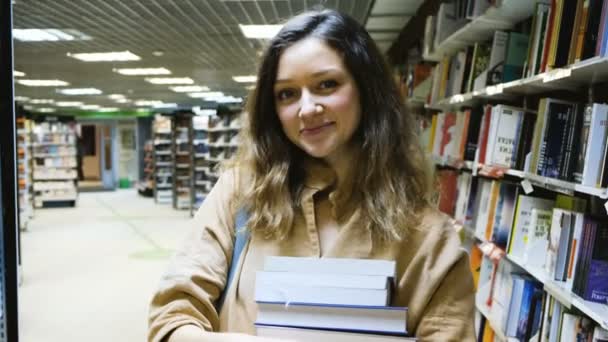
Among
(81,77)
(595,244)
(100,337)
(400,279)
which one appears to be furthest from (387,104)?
(81,77)

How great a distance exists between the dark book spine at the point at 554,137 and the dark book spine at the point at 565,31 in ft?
0.57

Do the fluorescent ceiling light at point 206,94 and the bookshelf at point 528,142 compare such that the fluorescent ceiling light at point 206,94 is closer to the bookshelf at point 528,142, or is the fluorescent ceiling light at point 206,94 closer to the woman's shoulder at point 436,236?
the bookshelf at point 528,142

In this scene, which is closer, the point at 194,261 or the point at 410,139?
the point at 194,261

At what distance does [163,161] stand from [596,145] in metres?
12.8

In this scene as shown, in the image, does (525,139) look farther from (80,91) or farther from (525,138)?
(80,91)

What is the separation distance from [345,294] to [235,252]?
0.89 feet

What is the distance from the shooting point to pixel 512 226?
2.26 m

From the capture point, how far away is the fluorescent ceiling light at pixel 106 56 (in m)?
6.32

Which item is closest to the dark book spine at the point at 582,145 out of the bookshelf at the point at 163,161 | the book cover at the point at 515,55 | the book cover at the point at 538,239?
the book cover at the point at 538,239

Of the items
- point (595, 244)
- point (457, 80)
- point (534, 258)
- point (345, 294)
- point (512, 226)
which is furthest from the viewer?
point (457, 80)

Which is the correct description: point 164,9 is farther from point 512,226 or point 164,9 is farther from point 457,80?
point 512,226

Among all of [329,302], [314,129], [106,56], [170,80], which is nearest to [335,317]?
[329,302]

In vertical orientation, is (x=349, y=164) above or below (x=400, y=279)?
above

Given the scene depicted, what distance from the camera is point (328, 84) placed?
40.5 inches
